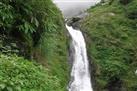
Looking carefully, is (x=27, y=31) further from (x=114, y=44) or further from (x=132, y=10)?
(x=132, y=10)

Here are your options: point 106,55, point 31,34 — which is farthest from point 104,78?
point 31,34

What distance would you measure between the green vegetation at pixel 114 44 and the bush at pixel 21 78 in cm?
1568

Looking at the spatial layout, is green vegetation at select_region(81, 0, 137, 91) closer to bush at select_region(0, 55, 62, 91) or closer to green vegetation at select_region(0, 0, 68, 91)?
green vegetation at select_region(0, 0, 68, 91)

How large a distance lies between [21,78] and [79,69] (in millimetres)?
15301

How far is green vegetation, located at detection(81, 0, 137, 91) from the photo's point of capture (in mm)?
22906

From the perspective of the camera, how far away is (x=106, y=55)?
25250 mm

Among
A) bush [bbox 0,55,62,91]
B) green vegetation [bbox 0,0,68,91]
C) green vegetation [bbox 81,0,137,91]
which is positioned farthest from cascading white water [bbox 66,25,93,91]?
bush [bbox 0,55,62,91]

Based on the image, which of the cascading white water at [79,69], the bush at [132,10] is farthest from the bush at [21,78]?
Answer: the bush at [132,10]

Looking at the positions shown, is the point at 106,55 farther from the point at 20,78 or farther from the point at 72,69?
the point at 20,78

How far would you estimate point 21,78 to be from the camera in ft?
21.1

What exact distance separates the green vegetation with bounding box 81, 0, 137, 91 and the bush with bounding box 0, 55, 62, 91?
51.5 ft

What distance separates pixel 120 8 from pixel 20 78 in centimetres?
2503

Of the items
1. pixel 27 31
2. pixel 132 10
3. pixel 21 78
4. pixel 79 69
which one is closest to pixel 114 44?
pixel 132 10

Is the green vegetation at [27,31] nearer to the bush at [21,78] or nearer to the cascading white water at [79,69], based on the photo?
the bush at [21,78]
